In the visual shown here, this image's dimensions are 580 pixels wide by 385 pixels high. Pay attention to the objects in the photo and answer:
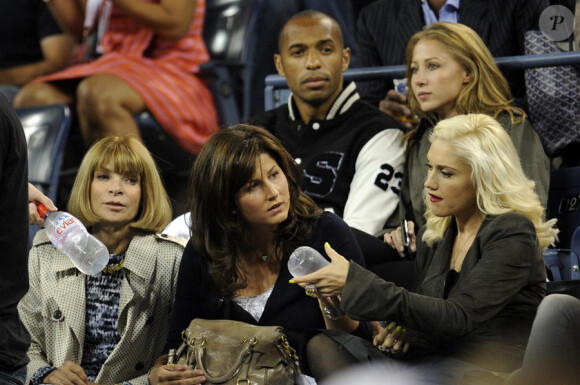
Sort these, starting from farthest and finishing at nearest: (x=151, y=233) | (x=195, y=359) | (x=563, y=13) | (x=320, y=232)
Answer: (x=563, y=13) < (x=151, y=233) < (x=320, y=232) < (x=195, y=359)

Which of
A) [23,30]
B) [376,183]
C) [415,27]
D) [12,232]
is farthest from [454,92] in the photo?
[23,30]

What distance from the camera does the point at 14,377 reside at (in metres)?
2.17

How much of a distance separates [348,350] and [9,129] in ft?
3.09

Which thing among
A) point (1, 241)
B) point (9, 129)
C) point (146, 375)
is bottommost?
point (146, 375)

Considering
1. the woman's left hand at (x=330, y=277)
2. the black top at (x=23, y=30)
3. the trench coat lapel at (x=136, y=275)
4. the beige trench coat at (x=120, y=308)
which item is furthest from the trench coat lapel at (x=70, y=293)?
the black top at (x=23, y=30)

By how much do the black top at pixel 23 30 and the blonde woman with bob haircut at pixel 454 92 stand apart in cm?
241

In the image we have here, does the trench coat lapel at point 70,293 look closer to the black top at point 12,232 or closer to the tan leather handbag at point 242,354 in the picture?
the tan leather handbag at point 242,354

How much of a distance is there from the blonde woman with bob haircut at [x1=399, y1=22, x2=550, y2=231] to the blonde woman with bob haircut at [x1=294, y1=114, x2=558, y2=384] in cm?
71

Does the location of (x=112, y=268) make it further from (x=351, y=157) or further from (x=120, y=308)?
(x=351, y=157)

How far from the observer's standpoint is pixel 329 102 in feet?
12.1

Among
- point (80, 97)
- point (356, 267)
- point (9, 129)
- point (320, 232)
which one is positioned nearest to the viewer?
point (9, 129)

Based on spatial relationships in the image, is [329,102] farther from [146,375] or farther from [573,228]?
[146,375]

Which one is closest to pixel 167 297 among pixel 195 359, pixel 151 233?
pixel 151 233

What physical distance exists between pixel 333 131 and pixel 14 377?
1.80 m
